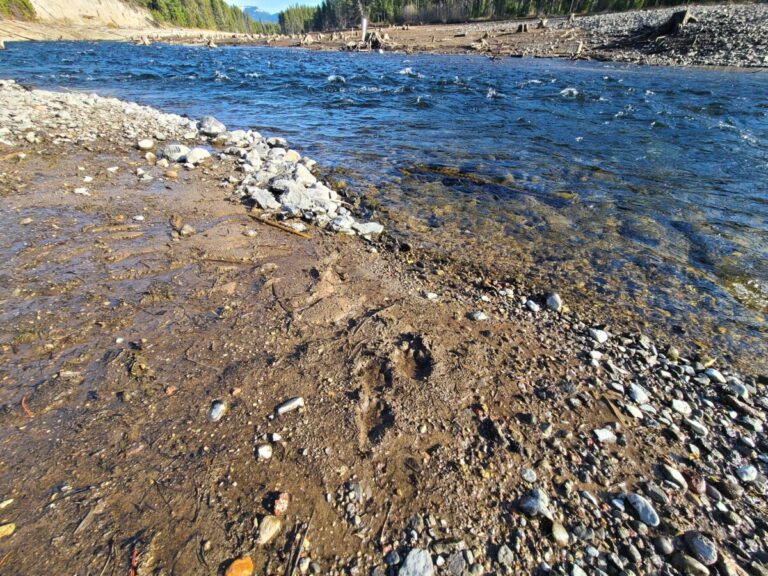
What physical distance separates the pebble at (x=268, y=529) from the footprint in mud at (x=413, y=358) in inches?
52.2

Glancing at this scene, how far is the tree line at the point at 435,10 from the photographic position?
56312 mm

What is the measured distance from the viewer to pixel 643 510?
203 cm

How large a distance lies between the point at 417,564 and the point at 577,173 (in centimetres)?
786

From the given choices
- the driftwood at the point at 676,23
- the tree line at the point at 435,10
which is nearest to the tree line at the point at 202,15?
the tree line at the point at 435,10

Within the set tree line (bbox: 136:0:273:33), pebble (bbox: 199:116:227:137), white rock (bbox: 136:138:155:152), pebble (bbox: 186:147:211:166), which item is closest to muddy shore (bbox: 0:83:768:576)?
pebble (bbox: 186:147:211:166)

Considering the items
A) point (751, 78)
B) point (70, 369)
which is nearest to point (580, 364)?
point (70, 369)

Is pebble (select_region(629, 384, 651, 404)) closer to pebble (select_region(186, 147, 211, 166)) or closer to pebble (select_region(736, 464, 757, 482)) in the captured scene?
pebble (select_region(736, 464, 757, 482))

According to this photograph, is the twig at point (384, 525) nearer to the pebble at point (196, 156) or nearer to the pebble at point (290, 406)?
the pebble at point (290, 406)

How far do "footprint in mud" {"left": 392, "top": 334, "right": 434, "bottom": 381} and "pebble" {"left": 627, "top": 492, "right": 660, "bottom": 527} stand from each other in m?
1.48

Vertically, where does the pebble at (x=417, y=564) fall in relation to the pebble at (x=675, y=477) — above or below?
above

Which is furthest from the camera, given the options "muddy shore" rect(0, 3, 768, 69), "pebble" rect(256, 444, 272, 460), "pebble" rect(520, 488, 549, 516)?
"muddy shore" rect(0, 3, 768, 69)

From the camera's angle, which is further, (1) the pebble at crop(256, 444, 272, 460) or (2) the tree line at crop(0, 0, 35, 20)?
(2) the tree line at crop(0, 0, 35, 20)

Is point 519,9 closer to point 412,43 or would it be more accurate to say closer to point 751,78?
point 412,43

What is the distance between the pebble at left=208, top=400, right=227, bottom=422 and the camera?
7.80ft
